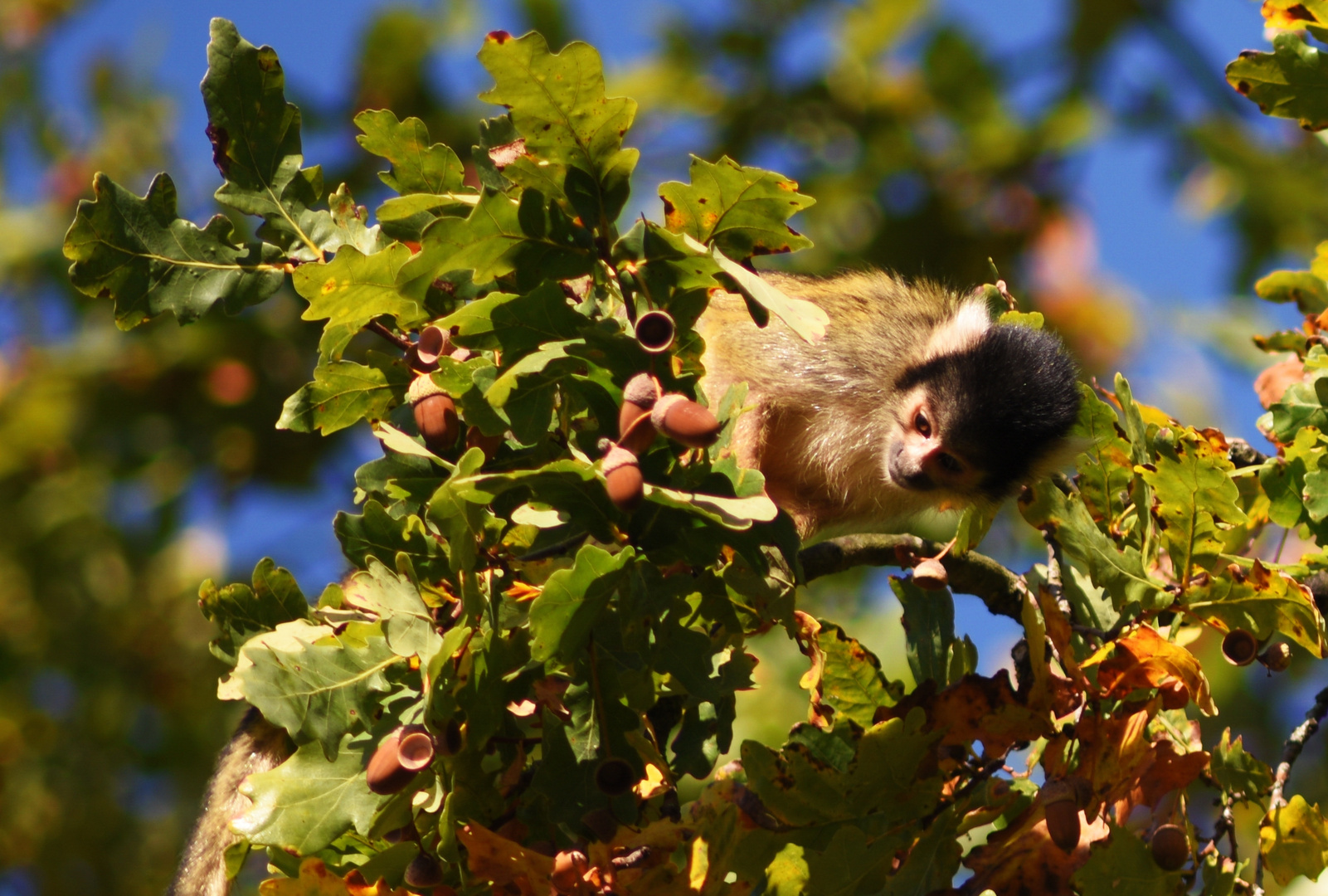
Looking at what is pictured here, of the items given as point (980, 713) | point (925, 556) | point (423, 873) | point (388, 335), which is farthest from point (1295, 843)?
point (388, 335)

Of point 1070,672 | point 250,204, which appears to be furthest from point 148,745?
point 1070,672

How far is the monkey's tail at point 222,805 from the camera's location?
7.70 feet

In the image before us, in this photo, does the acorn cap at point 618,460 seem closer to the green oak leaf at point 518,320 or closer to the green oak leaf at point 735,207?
the green oak leaf at point 518,320

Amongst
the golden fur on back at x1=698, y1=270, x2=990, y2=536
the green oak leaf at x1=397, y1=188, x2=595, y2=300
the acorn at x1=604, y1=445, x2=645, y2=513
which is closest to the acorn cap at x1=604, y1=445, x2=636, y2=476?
the acorn at x1=604, y1=445, x2=645, y2=513

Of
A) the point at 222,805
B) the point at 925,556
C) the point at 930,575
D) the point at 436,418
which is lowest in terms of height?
the point at 222,805

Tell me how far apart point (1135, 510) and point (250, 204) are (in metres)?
1.39

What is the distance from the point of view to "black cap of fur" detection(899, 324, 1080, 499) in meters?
3.26

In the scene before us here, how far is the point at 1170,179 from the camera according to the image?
620 centimetres

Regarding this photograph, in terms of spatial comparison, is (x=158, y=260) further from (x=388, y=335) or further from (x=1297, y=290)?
(x=1297, y=290)

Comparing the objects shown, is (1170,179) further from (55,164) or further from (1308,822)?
(55,164)

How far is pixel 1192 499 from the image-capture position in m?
1.72

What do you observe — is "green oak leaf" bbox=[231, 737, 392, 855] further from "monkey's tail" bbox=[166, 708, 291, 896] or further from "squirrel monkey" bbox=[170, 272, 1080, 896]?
"squirrel monkey" bbox=[170, 272, 1080, 896]

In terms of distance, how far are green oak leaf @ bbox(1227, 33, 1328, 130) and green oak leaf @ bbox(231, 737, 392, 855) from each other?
1654 mm

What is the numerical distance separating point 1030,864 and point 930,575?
0.43m
